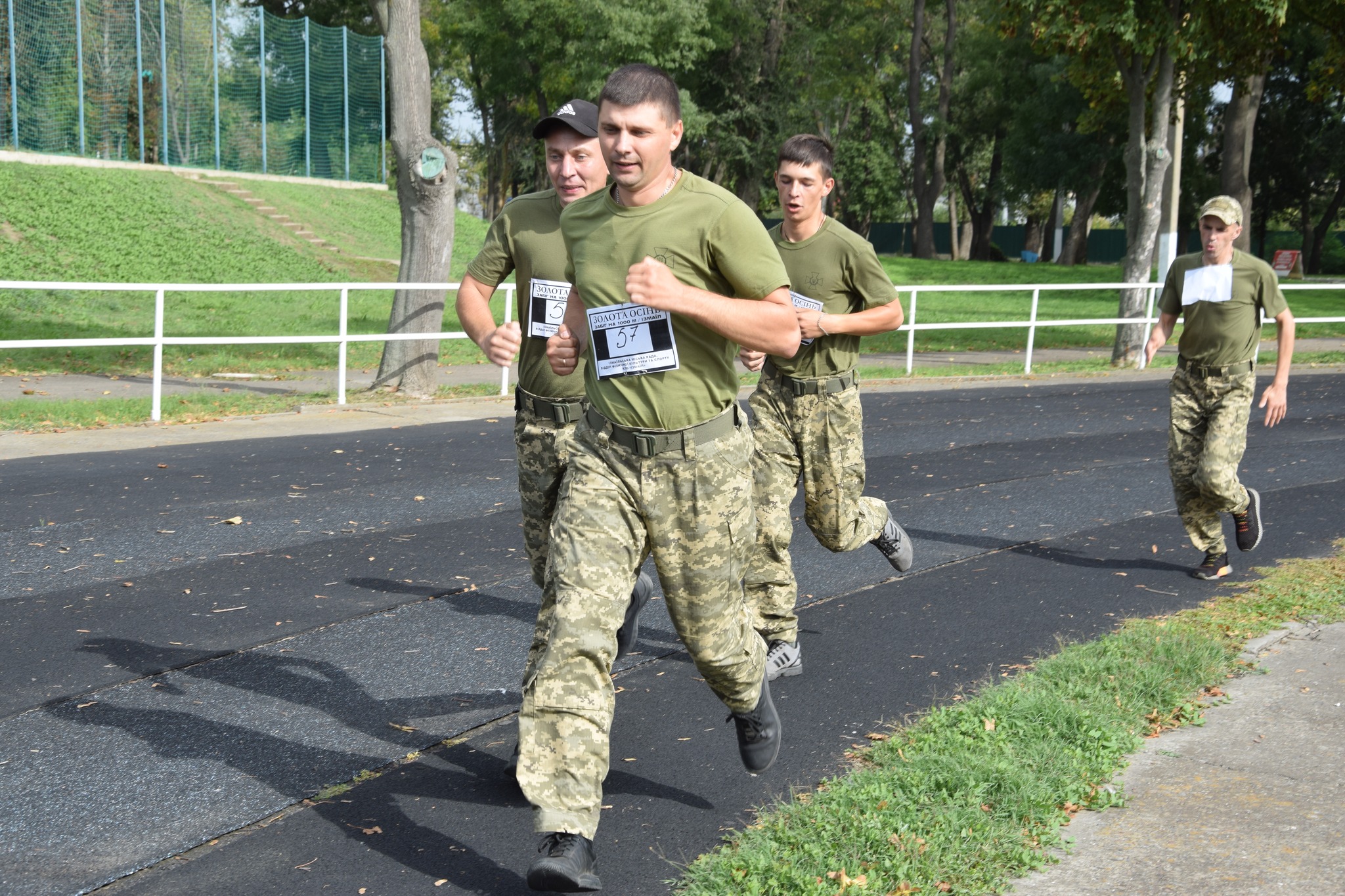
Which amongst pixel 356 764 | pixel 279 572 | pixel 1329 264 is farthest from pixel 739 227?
pixel 1329 264

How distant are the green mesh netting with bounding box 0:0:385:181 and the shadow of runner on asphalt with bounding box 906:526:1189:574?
89.7 ft

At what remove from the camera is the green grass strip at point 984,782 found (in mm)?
3652

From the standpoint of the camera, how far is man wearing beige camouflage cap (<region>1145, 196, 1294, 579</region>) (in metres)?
7.42

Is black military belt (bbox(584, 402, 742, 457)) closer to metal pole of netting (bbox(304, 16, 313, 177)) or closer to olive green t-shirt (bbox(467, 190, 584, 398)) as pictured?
olive green t-shirt (bbox(467, 190, 584, 398))

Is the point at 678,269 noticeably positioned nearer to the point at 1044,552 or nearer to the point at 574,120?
the point at 574,120

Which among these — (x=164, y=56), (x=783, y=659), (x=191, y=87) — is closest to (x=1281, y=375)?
(x=783, y=659)

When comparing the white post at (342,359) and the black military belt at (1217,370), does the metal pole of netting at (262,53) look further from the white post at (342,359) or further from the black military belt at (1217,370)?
the black military belt at (1217,370)

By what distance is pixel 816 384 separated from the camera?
18.9 ft

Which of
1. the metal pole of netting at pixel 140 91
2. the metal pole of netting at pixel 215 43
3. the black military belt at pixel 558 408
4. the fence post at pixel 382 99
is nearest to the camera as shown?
the black military belt at pixel 558 408

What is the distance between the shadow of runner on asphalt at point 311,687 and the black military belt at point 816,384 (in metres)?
1.72

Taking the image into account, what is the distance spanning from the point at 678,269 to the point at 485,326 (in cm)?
135

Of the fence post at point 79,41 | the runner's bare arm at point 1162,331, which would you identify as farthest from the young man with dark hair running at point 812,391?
the fence post at point 79,41

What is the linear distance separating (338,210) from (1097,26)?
21353mm

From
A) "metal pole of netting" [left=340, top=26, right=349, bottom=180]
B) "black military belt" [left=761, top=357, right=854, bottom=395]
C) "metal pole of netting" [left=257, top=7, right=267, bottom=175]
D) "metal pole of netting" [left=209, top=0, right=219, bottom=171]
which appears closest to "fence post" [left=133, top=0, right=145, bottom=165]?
"metal pole of netting" [left=209, top=0, right=219, bottom=171]
